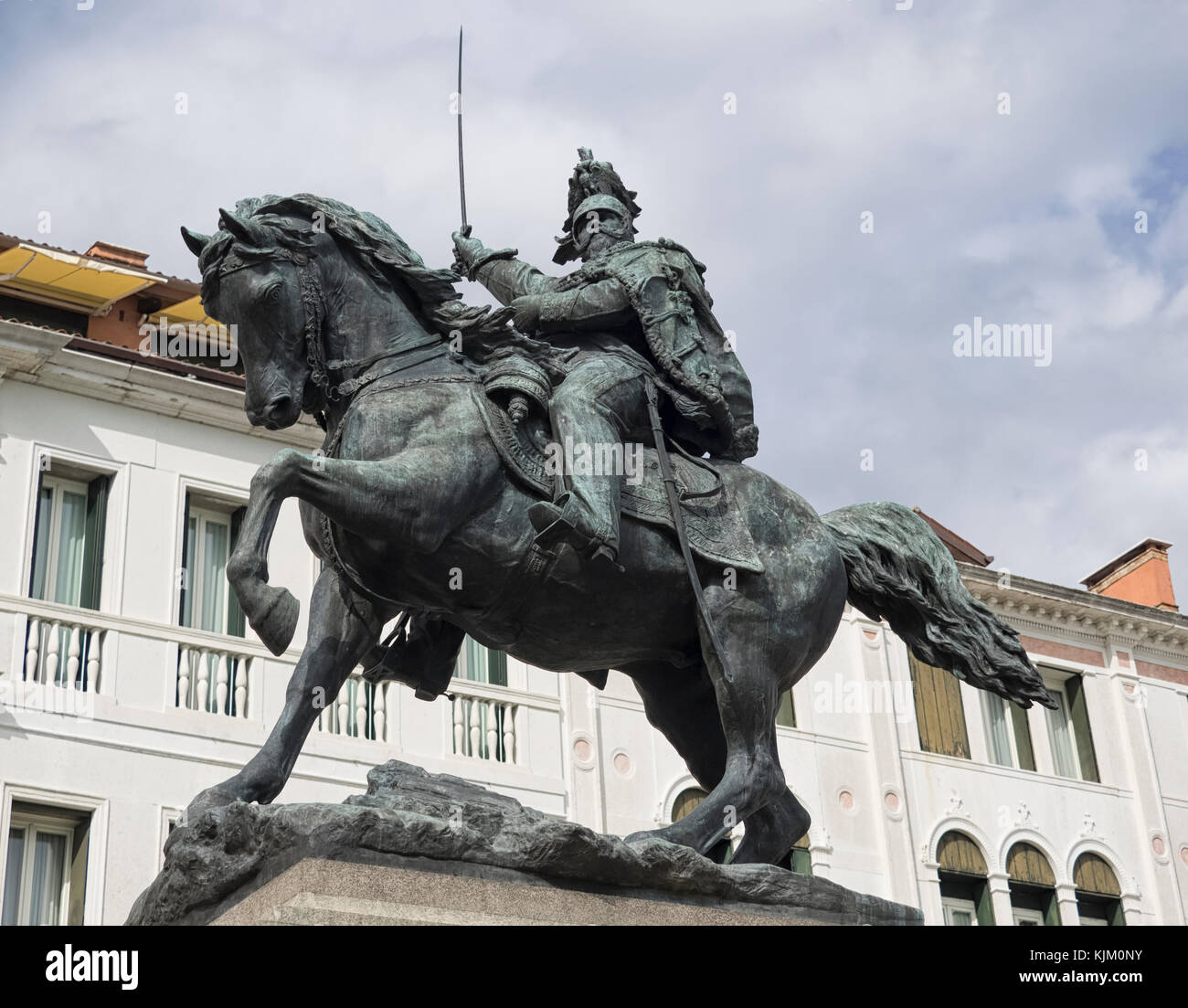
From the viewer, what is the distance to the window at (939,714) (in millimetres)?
28562

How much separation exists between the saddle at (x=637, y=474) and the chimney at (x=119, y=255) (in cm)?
1767

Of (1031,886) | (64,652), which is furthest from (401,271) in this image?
(1031,886)

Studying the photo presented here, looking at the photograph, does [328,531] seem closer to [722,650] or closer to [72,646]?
[722,650]

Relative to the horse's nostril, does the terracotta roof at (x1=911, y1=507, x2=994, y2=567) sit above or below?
above

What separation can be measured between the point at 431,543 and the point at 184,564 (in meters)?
15.7

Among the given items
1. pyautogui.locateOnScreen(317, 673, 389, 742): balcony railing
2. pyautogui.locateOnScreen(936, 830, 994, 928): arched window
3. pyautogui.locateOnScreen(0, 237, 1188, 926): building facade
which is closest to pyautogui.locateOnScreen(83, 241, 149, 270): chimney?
pyautogui.locateOnScreen(0, 237, 1188, 926): building facade

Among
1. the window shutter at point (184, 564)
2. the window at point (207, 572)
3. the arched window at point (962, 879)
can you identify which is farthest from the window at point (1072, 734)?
the window shutter at point (184, 564)

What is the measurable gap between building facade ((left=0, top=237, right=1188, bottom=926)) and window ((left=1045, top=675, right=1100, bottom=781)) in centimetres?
4

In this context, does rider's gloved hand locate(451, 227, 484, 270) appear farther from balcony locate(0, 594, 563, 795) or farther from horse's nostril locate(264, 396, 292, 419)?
balcony locate(0, 594, 563, 795)

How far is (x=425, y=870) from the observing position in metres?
7.08

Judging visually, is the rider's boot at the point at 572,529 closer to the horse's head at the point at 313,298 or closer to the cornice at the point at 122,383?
the horse's head at the point at 313,298

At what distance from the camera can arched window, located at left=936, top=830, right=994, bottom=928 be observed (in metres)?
27.6

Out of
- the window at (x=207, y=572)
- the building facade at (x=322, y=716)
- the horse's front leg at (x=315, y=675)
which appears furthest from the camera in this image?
the window at (x=207, y=572)
